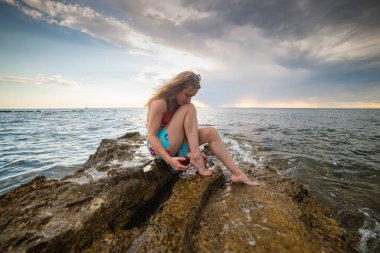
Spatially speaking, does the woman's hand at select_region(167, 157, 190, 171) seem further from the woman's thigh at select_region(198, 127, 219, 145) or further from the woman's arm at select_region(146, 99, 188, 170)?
the woman's thigh at select_region(198, 127, 219, 145)

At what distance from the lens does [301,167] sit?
5.28m

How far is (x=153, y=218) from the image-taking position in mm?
1892

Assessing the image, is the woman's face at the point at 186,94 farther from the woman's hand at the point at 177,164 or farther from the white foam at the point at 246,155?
the white foam at the point at 246,155

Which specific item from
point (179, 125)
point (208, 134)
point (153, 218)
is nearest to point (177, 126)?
point (179, 125)

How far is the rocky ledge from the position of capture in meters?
1.58

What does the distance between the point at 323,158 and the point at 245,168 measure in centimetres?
377

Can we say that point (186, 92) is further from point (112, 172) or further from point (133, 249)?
point (133, 249)

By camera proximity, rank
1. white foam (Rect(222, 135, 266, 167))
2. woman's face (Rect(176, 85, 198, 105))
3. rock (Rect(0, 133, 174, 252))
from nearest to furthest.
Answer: rock (Rect(0, 133, 174, 252))
woman's face (Rect(176, 85, 198, 105))
white foam (Rect(222, 135, 266, 167))

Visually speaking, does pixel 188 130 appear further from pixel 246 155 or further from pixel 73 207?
pixel 246 155

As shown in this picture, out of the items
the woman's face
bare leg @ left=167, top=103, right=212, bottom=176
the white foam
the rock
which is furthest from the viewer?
the white foam

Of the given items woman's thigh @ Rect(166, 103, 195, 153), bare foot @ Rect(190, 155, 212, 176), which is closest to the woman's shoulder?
woman's thigh @ Rect(166, 103, 195, 153)

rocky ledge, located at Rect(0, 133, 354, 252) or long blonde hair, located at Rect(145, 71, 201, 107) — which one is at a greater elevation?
long blonde hair, located at Rect(145, 71, 201, 107)

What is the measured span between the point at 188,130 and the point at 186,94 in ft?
1.87

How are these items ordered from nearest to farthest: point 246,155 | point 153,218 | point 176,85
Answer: point 153,218
point 176,85
point 246,155
